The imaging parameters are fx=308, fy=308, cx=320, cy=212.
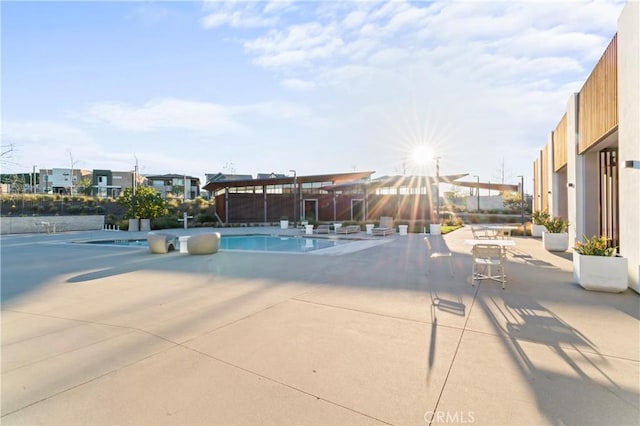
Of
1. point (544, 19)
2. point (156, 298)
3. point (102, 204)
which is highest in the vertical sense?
point (544, 19)

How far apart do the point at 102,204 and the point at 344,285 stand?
2694cm

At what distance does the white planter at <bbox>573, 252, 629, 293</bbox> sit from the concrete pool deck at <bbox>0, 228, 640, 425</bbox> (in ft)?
0.58

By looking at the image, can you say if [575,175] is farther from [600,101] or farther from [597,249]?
[597,249]

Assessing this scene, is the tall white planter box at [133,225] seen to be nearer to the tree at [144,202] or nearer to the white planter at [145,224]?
the white planter at [145,224]

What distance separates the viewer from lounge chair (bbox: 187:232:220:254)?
945cm

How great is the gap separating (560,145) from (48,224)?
2718 centimetres

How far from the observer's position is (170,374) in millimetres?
2521

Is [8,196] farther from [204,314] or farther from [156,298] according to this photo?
[204,314]

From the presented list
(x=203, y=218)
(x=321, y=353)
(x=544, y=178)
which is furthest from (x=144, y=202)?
(x=544, y=178)

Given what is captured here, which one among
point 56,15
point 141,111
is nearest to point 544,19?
point 56,15

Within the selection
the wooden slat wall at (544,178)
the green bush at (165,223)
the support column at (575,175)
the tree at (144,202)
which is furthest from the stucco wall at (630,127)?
the green bush at (165,223)

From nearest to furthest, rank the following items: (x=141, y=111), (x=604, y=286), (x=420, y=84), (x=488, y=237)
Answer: (x=604, y=286), (x=488, y=237), (x=420, y=84), (x=141, y=111)

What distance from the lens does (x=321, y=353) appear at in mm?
2869

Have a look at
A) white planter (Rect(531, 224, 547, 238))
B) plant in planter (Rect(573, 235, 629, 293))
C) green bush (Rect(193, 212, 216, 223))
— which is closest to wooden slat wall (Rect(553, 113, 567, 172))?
white planter (Rect(531, 224, 547, 238))
